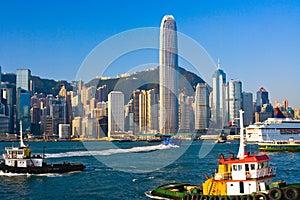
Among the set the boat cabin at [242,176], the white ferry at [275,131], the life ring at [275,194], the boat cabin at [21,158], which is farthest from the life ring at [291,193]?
the white ferry at [275,131]

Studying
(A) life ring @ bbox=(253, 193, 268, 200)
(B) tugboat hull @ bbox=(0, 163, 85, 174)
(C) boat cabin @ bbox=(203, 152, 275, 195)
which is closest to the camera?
(A) life ring @ bbox=(253, 193, 268, 200)

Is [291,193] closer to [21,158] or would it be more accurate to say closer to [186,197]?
[186,197]

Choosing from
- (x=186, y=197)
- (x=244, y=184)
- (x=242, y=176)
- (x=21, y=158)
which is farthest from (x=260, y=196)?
(x=21, y=158)

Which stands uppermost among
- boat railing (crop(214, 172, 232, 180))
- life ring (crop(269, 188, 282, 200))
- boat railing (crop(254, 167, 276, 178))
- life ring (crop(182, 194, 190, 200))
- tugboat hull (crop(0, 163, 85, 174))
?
boat railing (crop(254, 167, 276, 178))

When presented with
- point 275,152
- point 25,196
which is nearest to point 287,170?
point 25,196

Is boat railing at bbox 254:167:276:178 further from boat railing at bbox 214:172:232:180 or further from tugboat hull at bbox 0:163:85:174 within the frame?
tugboat hull at bbox 0:163:85:174

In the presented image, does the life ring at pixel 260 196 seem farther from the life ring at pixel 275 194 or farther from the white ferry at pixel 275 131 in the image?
the white ferry at pixel 275 131

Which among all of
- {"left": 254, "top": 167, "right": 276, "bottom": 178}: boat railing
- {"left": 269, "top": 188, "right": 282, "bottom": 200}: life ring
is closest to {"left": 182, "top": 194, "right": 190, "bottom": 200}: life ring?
{"left": 254, "top": 167, "right": 276, "bottom": 178}: boat railing

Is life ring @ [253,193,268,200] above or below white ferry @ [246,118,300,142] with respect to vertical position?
below

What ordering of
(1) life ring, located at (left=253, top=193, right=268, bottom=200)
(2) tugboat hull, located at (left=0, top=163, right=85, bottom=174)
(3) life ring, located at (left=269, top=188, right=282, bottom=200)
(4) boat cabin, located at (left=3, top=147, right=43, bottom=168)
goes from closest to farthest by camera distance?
1. (3) life ring, located at (left=269, top=188, right=282, bottom=200)
2. (1) life ring, located at (left=253, top=193, right=268, bottom=200)
3. (2) tugboat hull, located at (left=0, top=163, right=85, bottom=174)
4. (4) boat cabin, located at (left=3, top=147, right=43, bottom=168)
